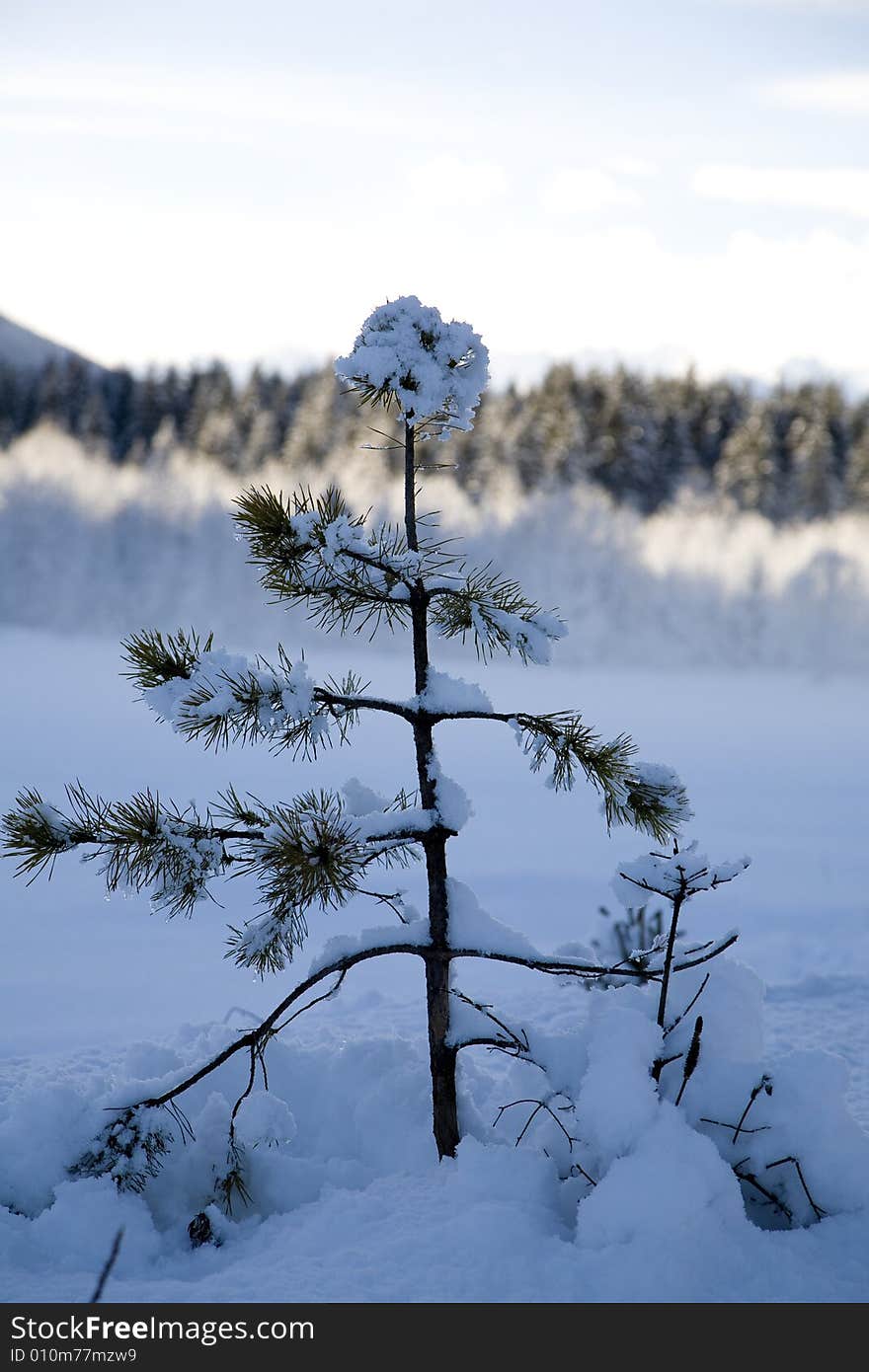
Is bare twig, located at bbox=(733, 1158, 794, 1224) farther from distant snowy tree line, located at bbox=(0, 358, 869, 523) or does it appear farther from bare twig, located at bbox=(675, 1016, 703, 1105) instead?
distant snowy tree line, located at bbox=(0, 358, 869, 523)

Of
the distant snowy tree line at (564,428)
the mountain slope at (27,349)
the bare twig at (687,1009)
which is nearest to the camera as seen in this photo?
the bare twig at (687,1009)

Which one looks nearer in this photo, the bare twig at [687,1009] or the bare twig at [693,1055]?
the bare twig at [693,1055]

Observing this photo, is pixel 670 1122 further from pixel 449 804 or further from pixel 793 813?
pixel 793 813

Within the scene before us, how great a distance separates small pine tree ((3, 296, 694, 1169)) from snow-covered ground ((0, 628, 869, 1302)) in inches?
10.3

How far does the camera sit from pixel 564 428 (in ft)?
82.5

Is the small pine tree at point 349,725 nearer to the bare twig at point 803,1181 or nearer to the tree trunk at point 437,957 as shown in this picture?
the tree trunk at point 437,957

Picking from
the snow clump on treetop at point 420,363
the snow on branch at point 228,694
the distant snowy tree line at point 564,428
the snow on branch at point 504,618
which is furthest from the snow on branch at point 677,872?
the distant snowy tree line at point 564,428

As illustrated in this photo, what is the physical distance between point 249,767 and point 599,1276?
43.6 ft

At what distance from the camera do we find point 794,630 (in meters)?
23.8

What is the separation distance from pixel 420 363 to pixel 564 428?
73.3ft

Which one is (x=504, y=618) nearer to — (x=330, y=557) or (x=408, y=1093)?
(x=330, y=557)

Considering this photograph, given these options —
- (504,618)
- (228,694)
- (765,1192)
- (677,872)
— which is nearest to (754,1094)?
(765,1192)

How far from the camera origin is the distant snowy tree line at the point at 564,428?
81.6ft

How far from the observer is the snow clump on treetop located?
3.57m
